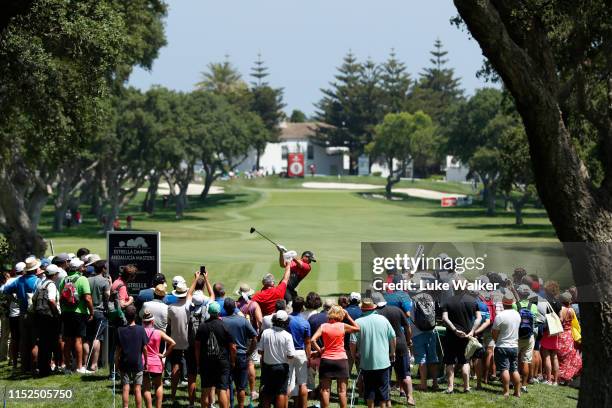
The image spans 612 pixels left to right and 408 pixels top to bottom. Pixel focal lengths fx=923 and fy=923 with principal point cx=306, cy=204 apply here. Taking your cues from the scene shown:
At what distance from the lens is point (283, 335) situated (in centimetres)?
1234

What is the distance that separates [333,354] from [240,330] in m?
1.35

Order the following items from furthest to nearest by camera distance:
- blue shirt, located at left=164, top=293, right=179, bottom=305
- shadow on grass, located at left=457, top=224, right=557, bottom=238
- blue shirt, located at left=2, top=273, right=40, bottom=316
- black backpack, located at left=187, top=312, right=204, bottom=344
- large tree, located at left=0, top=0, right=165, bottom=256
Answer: shadow on grass, located at left=457, top=224, right=557, bottom=238, large tree, located at left=0, top=0, right=165, bottom=256, blue shirt, located at left=2, top=273, right=40, bottom=316, blue shirt, located at left=164, top=293, right=179, bottom=305, black backpack, located at left=187, top=312, right=204, bottom=344

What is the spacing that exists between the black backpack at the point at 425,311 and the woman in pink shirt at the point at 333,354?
7.22 feet

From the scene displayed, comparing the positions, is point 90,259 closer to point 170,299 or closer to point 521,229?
point 170,299

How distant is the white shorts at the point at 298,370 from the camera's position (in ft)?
42.1

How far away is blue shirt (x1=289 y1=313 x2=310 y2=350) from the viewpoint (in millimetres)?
12852

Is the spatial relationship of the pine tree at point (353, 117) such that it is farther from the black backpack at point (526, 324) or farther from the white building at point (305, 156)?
the black backpack at point (526, 324)

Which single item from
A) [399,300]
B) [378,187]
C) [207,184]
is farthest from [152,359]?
[378,187]

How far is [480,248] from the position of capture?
1702cm

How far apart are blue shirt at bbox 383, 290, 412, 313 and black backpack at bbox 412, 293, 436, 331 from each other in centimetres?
34

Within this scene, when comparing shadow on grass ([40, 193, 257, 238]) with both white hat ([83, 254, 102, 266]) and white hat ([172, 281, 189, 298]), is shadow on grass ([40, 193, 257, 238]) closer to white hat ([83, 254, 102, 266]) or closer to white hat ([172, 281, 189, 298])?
white hat ([83, 254, 102, 266])

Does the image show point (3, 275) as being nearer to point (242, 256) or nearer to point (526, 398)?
point (526, 398)

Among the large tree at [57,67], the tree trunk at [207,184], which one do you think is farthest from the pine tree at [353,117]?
the large tree at [57,67]

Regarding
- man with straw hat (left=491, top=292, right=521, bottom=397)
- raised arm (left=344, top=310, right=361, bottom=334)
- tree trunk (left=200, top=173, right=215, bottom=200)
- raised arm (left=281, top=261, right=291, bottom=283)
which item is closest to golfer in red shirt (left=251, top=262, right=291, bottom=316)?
raised arm (left=281, top=261, right=291, bottom=283)
